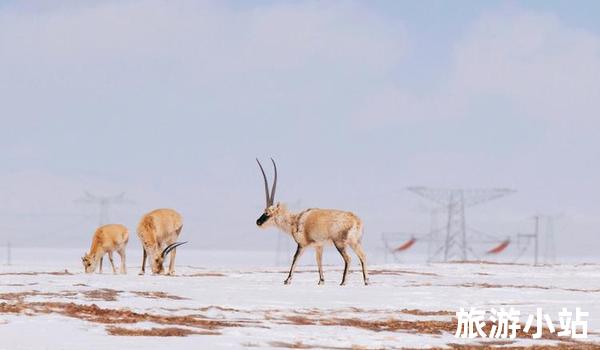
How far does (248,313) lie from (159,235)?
1461 cm

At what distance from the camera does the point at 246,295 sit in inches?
990

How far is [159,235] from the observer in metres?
35.3

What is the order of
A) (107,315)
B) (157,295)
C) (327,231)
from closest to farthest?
(107,315) → (157,295) → (327,231)

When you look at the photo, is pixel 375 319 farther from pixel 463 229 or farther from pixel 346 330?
pixel 463 229

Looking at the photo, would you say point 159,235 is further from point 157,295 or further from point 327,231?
point 157,295

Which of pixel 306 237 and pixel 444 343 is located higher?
pixel 306 237

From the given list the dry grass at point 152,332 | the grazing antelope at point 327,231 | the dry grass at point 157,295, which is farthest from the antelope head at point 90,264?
the dry grass at point 152,332

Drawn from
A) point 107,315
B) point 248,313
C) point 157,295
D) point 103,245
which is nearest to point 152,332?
point 107,315

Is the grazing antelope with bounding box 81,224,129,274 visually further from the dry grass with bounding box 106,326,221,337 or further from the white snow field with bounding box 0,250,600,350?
the dry grass with bounding box 106,326,221,337

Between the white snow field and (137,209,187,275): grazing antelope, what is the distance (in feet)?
13.6

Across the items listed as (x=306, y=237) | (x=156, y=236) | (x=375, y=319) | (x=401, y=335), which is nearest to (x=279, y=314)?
(x=375, y=319)

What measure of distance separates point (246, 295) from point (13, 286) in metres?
5.89

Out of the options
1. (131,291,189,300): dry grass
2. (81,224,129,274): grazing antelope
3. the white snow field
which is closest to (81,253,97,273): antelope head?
(81,224,129,274): grazing antelope

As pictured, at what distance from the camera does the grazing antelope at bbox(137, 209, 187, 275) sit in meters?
34.6
